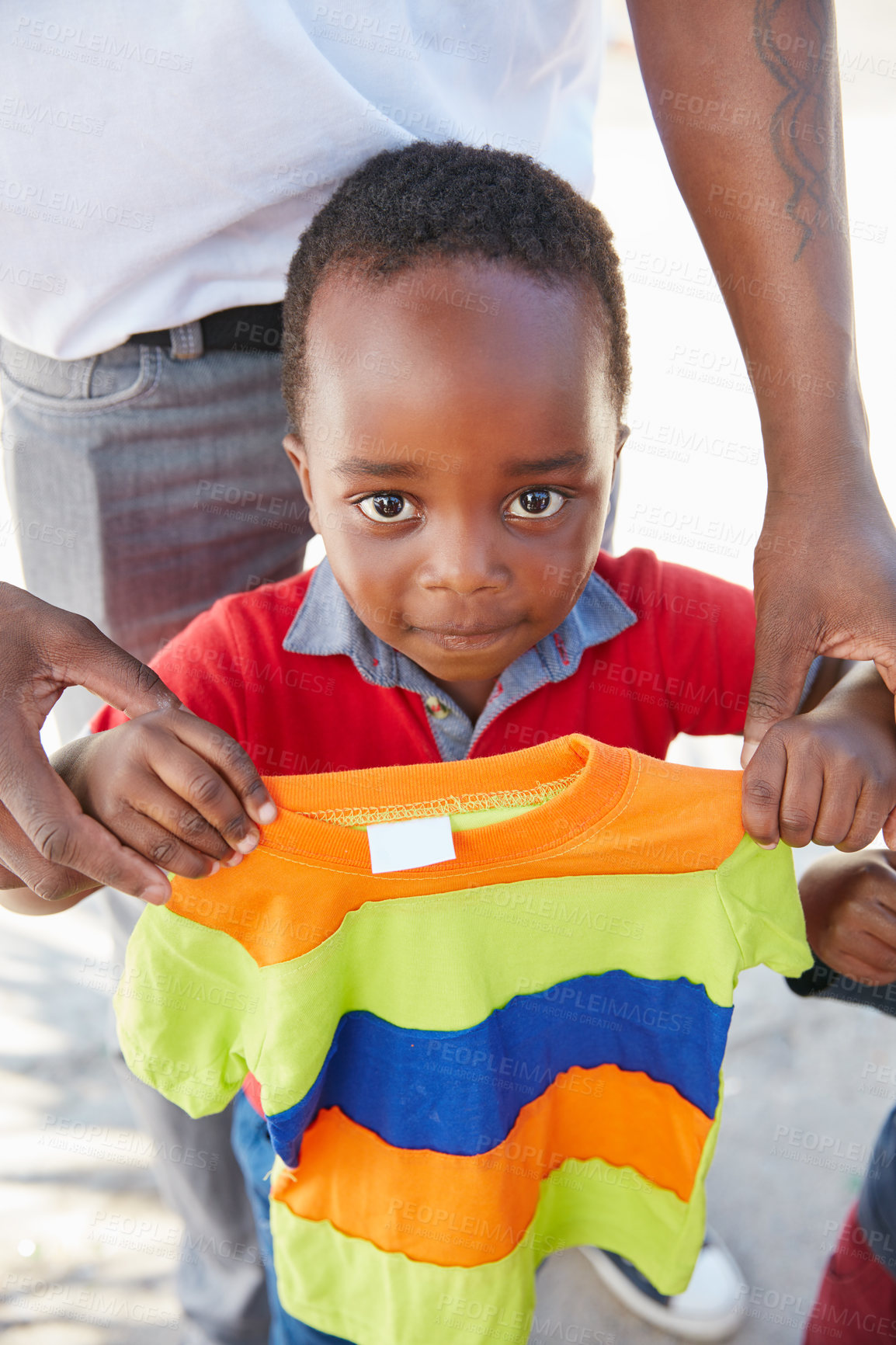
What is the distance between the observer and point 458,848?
875mm

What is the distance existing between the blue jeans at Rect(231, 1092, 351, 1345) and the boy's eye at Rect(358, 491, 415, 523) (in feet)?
2.31

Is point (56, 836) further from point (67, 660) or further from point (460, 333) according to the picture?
point (460, 333)

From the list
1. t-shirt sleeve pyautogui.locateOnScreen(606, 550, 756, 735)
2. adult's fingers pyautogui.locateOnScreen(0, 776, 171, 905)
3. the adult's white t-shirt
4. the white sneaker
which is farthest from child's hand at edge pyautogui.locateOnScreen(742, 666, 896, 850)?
the white sneaker

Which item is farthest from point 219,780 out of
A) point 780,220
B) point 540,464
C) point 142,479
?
point 780,220

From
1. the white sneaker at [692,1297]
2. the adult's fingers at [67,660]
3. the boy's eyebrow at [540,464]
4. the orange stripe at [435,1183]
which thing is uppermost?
the boy's eyebrow at [540,464]

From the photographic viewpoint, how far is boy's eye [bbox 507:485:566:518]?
1015 mm

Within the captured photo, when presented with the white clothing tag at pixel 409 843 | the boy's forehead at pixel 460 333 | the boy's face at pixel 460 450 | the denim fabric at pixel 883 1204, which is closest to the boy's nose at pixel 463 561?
the boy's face at pixel 460 450

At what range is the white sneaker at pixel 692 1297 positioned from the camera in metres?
1.68

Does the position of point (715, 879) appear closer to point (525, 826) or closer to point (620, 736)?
point (525, 826)

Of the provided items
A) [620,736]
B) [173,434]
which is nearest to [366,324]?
[173,434]

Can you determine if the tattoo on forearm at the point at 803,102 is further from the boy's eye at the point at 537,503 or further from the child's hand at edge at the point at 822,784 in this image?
the child's hand at edge at the point at 822,784

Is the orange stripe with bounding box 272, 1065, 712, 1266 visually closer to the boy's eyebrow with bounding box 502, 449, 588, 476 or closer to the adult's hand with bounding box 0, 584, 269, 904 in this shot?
the adult's hand with bounding box 0, 584, 269, 904

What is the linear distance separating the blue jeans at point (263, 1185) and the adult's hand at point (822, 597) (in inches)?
27.8

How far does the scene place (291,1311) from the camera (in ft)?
3.37
